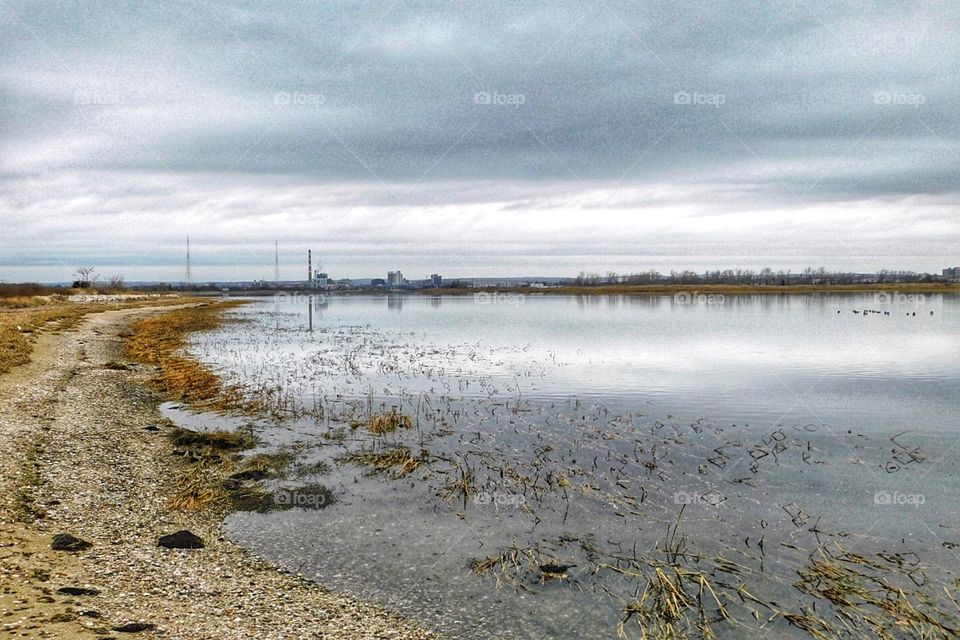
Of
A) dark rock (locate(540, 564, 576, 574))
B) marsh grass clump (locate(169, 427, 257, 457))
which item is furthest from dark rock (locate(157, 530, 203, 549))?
marsh grass clump (locate(169, 427, 257, 457))

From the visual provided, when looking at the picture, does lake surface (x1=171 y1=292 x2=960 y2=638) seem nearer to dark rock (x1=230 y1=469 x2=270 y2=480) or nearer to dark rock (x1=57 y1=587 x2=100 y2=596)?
dark rock (x1=230 y1=469 x2=270 y2=480)

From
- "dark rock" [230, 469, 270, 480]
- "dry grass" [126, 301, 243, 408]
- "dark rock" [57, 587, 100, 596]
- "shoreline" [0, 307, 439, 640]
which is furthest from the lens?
"dry grass" [126, 301, 243, 408]

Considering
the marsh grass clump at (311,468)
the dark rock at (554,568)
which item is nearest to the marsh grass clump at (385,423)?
the marsh grass clump at (311,468)

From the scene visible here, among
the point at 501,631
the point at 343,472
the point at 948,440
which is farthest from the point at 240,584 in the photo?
the point at 948,440

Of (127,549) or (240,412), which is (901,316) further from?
(127,549)

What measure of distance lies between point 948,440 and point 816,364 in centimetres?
1960

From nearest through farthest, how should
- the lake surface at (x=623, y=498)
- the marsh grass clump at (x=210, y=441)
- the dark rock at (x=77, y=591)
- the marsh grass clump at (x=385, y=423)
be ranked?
the dark rock at (x=77, y=591), the lake surface at (x=623, y=498), the marsh grass clump at (x=210, y=441), the marsh grass clump at (x=385, y=423)

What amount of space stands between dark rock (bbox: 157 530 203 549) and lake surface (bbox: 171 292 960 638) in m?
1.10

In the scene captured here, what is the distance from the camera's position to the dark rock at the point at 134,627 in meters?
8.95

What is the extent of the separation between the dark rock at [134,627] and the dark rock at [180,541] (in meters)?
3.53

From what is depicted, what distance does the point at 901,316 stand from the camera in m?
85.1

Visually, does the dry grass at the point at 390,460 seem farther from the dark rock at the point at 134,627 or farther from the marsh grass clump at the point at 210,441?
the dark rock at the point at 134,627

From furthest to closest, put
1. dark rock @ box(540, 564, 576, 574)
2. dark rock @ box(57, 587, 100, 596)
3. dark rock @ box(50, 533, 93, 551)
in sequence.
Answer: dark rock @ box(540, 564, 576, 574) → dark rock @ box(50, 533, 93, 551) → dark rock @ box(57, 587, 100, 596)

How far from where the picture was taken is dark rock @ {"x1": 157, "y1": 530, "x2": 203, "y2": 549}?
41.4 feet
